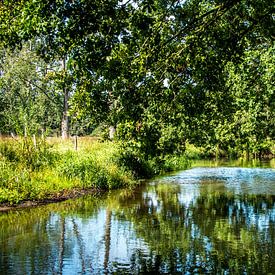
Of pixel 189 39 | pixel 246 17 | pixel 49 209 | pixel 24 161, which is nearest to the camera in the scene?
pixel 189 39

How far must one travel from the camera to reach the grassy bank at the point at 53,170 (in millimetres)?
17328

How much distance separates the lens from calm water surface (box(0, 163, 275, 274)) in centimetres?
991

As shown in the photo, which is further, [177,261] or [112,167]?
[112,167]

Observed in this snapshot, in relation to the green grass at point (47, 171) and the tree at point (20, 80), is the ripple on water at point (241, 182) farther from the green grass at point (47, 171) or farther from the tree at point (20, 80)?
the tree at point (20, 80)

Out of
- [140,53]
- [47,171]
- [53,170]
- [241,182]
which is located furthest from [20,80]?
[140,53]

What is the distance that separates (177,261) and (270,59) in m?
12.9

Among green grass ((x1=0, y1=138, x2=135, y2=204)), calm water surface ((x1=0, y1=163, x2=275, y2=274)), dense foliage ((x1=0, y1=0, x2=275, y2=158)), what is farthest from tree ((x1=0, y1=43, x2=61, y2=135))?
dense foliage ((x1=0, y1=0, x2=275, y2=158))

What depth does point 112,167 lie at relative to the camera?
2431cm

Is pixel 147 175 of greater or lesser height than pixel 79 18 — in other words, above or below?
below

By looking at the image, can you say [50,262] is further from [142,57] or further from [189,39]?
[189,39]

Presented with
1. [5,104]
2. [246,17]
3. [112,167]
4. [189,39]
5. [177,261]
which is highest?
[5,104]

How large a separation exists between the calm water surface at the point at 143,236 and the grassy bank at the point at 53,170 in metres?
1.10

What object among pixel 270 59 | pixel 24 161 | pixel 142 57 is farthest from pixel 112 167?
pixel 142 57

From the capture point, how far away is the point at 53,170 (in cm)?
2061
